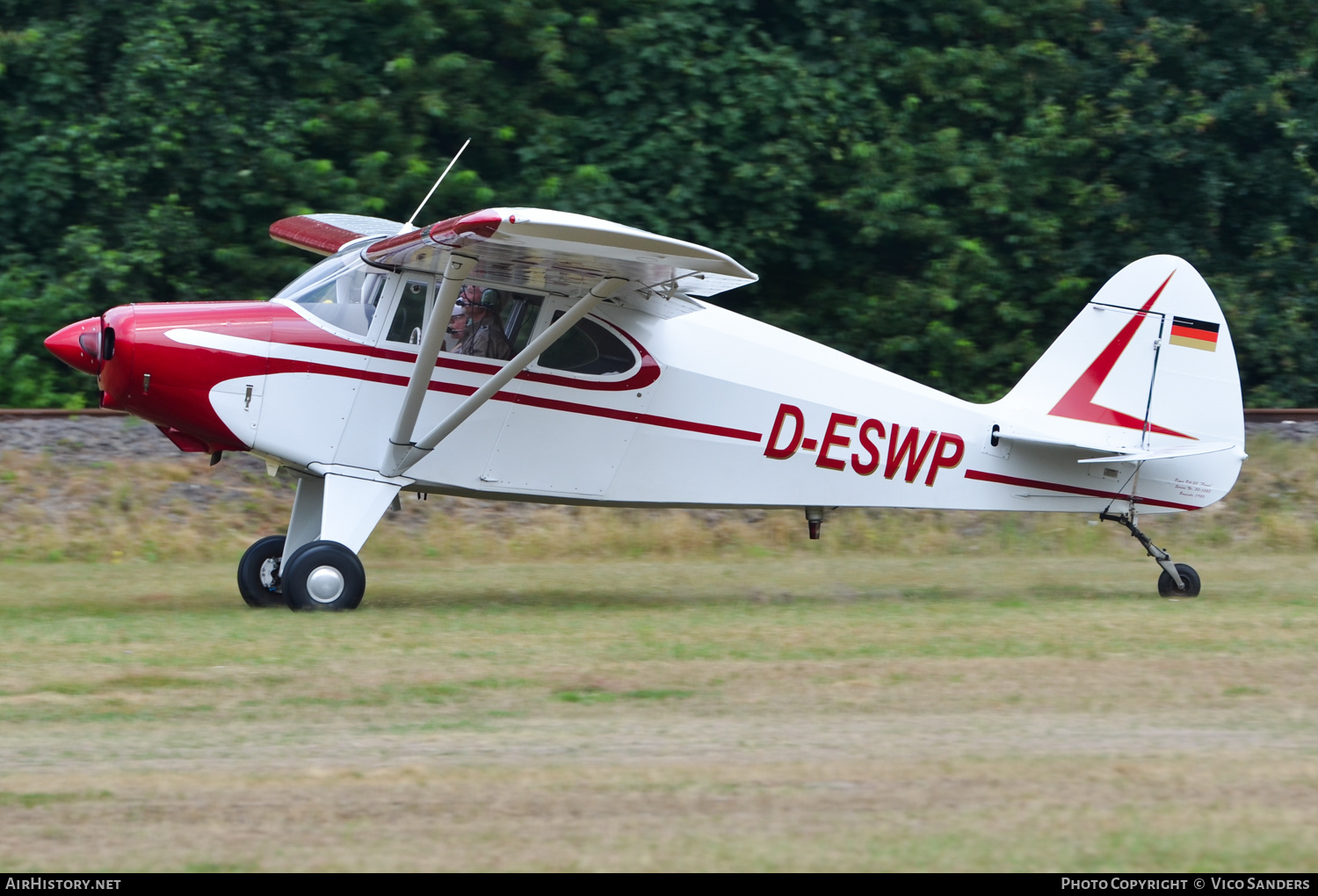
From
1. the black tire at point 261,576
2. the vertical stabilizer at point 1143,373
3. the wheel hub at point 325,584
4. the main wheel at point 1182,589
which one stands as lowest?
the black tire at point 261,576

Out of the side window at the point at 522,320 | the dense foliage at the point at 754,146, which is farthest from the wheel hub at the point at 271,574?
the dense foliage at the point at 754,146

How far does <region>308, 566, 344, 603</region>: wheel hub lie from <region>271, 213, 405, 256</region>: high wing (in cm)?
275

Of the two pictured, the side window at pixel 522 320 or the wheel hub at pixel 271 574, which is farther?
the wheel hub at pixel 271 574

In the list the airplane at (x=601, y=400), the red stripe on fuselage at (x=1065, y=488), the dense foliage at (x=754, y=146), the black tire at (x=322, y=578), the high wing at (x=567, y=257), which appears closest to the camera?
the high wing at (x=567, y=257)

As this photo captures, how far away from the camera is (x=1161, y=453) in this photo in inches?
432

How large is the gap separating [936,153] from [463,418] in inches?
478

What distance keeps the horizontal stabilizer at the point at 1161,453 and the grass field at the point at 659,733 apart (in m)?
1.08

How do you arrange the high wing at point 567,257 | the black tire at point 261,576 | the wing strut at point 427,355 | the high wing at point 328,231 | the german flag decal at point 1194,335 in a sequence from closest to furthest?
the high wing at point 567,257, the wing strut at point 427,355, the black tire at point 261,576, the german flag decal at point 1194,335, the high wing at point 328,231

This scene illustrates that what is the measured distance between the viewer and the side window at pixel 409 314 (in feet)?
33.2

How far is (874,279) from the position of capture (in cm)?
2047

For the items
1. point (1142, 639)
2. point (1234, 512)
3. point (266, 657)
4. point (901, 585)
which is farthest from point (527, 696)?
point (1234, 512)

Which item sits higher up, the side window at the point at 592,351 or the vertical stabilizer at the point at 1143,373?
the vertical stabilizer at the point at 1143,373

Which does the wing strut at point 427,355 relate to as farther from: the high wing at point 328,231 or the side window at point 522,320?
the high wing at point 328,231

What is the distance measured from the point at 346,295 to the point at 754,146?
10.6 m
